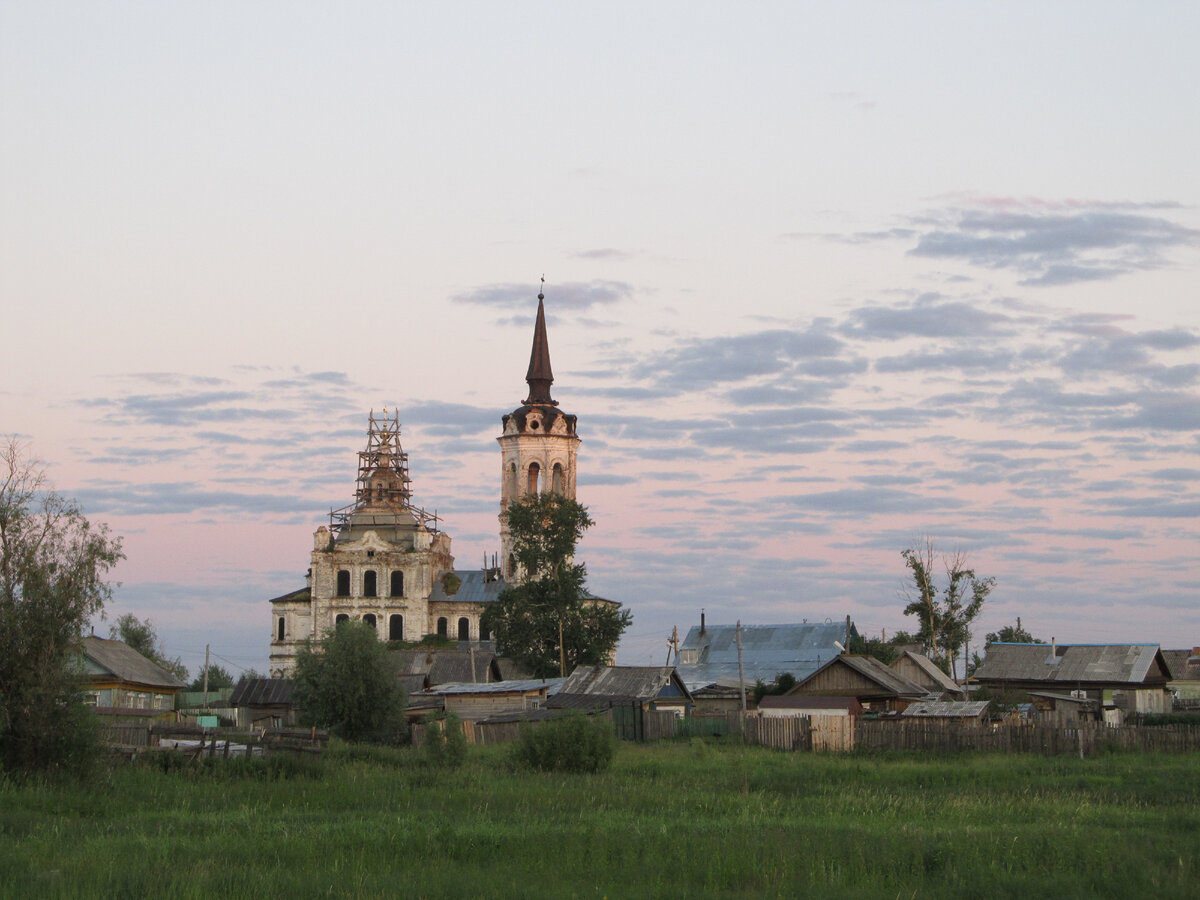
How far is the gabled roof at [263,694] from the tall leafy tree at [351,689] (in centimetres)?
2149

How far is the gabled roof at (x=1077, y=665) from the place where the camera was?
199 ft

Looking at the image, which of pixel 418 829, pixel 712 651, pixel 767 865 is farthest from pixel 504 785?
pixel 712 651

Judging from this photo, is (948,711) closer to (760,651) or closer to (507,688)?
(507,688)

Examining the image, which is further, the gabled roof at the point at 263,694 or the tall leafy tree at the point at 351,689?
the gabled roof at the point at 263,694

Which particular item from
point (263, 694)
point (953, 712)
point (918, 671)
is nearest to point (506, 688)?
point (263, 694)

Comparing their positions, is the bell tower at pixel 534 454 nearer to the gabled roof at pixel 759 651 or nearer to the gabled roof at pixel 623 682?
the gabled roof at pixel 759 651

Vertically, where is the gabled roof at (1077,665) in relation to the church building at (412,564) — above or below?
below

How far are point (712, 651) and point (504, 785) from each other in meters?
48.3

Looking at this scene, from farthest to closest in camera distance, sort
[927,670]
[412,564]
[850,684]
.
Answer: [412,564]
[927,670]
[850,684]

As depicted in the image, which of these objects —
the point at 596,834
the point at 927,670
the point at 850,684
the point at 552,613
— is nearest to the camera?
the point at 596,834

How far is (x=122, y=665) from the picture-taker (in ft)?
195

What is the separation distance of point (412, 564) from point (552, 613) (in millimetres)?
28485

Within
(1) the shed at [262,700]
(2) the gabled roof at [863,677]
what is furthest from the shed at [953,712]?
(1) the shed at [262,700]

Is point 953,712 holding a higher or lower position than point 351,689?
lower
